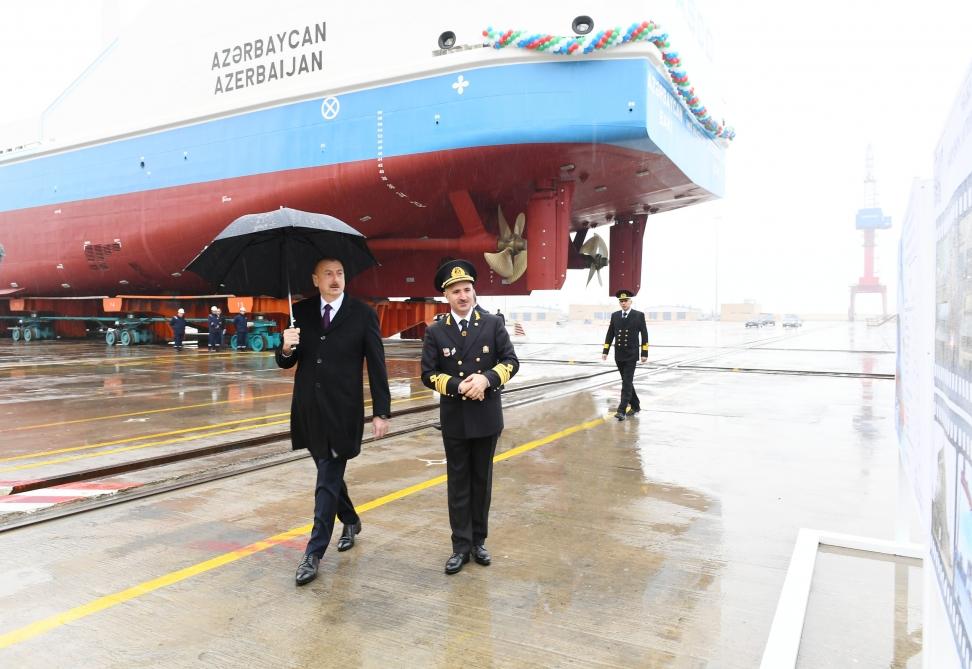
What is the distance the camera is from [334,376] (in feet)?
12.5

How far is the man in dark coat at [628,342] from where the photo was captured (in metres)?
8.84

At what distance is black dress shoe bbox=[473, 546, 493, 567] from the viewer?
3706mm

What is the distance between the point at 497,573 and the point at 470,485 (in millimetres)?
528

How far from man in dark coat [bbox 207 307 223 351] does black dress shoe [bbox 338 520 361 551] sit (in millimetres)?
16806

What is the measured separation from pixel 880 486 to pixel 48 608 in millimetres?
5988

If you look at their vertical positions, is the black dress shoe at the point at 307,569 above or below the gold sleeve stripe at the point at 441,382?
below

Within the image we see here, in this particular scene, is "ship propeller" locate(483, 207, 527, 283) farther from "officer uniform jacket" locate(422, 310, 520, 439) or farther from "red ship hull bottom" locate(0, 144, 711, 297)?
"officer uniform jacket" locate(422, 310, 520, 439)

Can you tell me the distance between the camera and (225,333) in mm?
21531

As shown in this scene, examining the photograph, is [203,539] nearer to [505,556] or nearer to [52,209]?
[505,556]

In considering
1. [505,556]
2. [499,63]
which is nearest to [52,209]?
[499,63]

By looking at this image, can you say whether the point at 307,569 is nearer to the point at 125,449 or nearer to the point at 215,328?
the point at 125,449

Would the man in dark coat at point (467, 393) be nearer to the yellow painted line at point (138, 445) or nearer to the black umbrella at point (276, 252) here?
the black umbrella at point (276, 252)

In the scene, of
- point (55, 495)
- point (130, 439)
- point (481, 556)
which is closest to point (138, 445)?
point (130, 439)

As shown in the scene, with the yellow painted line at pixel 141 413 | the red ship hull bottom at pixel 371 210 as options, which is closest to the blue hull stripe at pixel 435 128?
the red ship hull bottom at pixel 371 210
